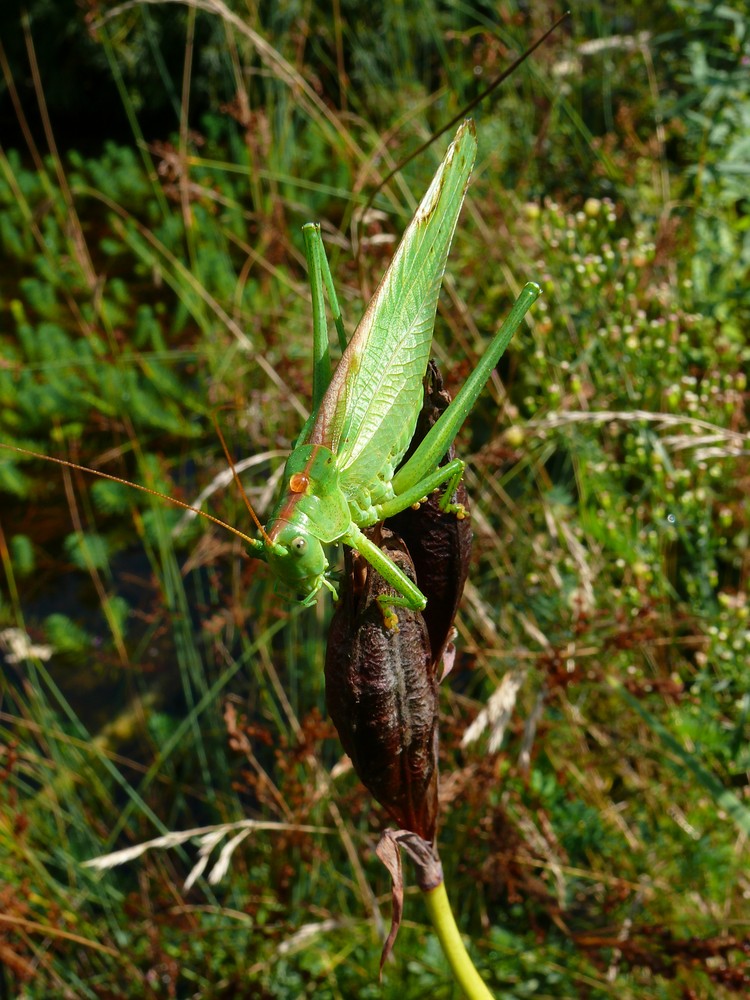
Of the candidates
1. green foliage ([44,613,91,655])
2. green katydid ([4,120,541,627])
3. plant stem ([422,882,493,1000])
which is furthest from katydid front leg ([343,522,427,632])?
green foliage ([44,613,91,655])

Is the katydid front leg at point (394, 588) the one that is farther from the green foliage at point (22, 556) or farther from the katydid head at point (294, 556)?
the green foliage at point (22, 556)

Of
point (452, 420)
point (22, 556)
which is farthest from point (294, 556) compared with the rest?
point (22, 556)

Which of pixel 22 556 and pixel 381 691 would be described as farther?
pixel 22 556

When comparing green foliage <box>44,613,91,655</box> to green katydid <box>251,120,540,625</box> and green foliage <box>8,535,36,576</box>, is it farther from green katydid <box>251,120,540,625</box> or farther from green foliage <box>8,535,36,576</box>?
green katydid <box>251,120,540,625</box>

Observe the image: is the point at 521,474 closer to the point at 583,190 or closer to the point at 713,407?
the point at 713,407

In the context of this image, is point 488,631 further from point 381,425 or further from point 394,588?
point 394,588

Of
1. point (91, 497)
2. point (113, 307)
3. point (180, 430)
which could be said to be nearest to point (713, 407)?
point (180, 430)

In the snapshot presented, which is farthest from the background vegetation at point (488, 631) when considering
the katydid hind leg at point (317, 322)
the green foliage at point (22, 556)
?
the katydid hind leg at point (317, 322)

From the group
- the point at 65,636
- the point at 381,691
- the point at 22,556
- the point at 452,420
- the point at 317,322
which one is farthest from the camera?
the point at 22,556
